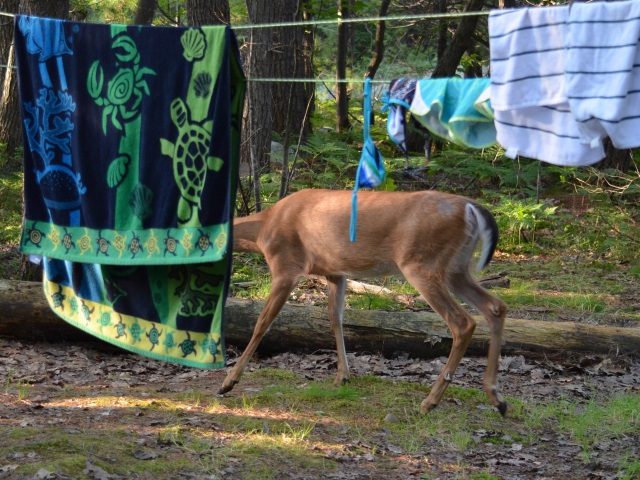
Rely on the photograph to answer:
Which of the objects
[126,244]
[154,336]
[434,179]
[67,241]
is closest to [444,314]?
[154,336]

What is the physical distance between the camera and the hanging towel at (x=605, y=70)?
147 inches

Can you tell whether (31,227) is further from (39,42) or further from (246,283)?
(246,283)

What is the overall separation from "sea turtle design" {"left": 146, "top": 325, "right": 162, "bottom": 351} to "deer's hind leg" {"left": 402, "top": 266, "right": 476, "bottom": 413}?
5.63 ft

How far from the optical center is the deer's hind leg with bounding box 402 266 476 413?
5.86 meters

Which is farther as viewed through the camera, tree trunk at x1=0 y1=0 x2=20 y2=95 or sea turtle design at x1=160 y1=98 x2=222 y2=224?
tree trunk at x1=0 y1=0 x2=20 y2=95

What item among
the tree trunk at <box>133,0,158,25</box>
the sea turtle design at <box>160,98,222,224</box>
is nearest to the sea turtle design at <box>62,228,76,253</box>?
the sea turtle design at <box>160,98,222,224</box>

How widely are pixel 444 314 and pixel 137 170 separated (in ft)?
7.31

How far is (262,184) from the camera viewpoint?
406 inches

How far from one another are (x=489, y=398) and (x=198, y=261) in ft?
7.25

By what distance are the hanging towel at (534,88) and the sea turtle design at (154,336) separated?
241cm

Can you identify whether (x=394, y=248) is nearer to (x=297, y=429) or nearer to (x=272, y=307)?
(x=272, y=307)

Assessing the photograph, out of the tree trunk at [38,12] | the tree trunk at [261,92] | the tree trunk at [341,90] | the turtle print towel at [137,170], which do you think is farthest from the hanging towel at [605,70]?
the tree trunk at [341,90]

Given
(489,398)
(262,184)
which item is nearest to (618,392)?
(489,398)

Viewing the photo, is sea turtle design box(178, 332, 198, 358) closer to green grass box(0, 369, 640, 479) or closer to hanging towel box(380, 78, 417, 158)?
green grass box(0, 369, 640, 479)
